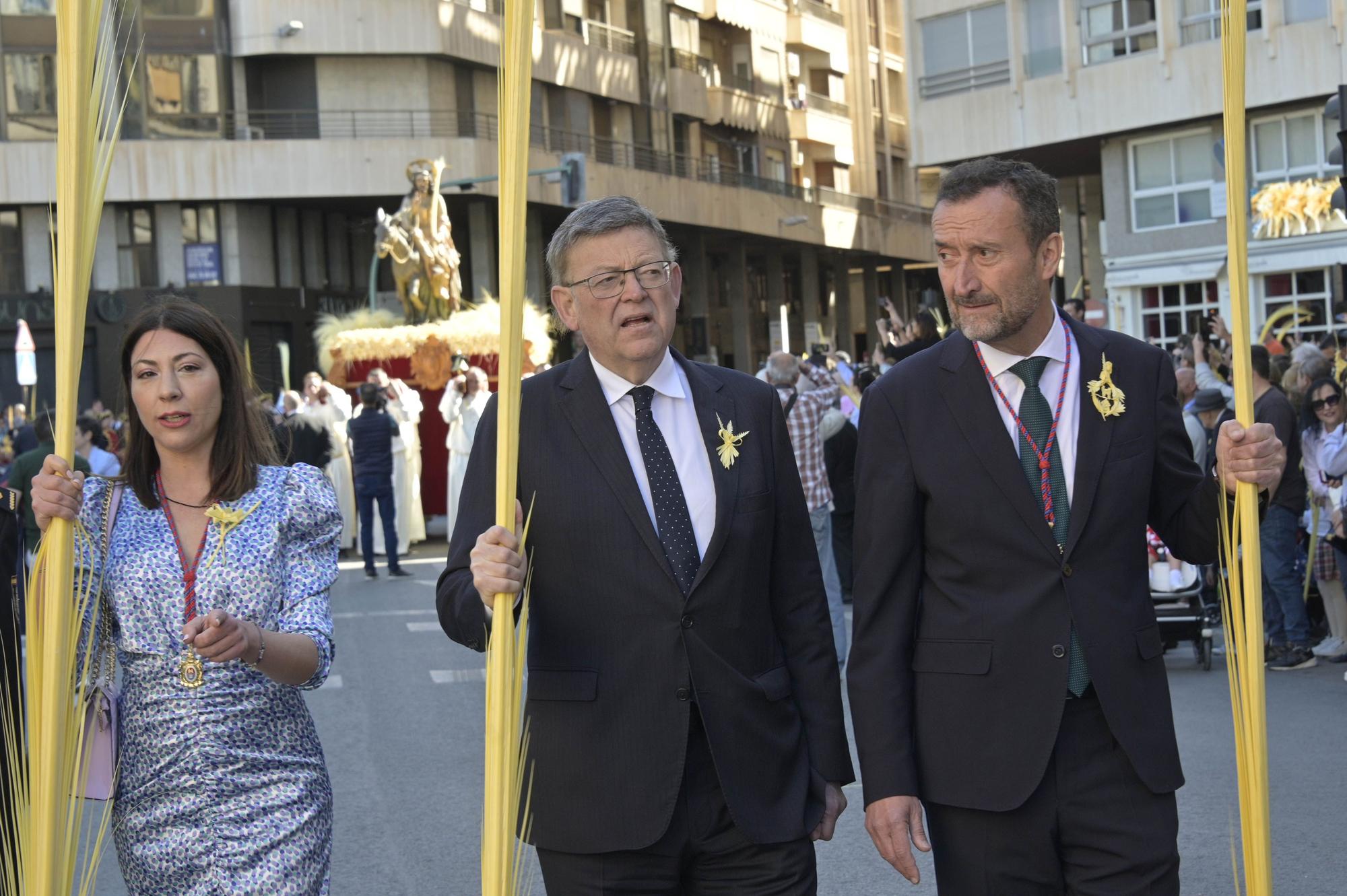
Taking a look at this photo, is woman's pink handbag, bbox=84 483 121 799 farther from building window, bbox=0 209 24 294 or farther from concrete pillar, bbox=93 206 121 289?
building window, bbox=0 209 24 294

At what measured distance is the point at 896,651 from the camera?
10.8 feet

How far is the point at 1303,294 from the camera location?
104 feet

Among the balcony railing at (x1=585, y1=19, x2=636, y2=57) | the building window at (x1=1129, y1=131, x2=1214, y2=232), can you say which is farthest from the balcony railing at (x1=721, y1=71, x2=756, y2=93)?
the building window at (x1=1129, y1=131, x2=1214, y2=232)

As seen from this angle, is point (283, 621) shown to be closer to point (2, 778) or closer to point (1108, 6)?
point (2, 778)

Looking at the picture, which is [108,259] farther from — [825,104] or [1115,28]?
[825,104]

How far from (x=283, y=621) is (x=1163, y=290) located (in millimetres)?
32848

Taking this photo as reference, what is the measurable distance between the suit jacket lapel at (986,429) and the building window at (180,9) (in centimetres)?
4120

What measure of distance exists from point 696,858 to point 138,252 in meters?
41.1

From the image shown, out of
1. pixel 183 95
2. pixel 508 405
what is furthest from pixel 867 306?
pixel 508 405

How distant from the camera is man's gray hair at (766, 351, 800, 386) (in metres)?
12.1

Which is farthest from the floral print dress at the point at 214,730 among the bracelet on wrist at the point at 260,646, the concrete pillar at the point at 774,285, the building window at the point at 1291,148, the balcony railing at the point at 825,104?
the balcony railing at the point at 825,104

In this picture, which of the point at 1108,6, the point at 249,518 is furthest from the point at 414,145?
A: the point at 249,518

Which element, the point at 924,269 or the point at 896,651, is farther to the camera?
the point at 924,269

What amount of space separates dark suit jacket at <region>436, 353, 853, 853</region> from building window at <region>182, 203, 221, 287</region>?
39914mm
